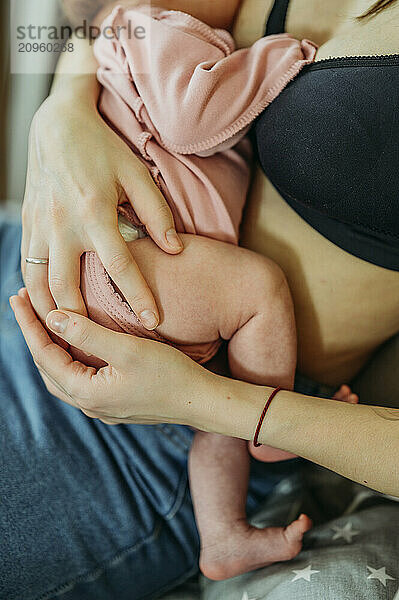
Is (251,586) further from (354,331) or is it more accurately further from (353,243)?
(353,243)

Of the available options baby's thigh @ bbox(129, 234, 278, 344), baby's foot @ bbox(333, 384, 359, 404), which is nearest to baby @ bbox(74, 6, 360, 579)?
baby's thigh @ bbox(129, 234, 278, 344)

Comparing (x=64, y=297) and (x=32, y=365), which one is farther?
(x=32, y=365)

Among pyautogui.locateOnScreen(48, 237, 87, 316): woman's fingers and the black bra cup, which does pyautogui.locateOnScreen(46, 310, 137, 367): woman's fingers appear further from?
the black bra cup

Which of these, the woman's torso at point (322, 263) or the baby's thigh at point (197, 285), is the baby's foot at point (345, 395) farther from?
the baby's thigh at point (197, 285)

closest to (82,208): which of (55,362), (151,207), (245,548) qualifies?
(151,207)

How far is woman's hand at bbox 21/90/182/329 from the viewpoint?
0.68 meters

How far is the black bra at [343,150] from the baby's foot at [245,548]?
1.36 ft

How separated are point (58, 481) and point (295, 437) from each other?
1.12 ft

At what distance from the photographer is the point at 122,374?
0.69 metres

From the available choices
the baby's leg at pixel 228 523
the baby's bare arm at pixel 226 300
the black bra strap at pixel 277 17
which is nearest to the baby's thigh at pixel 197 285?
the baby's bare arm at pixel 226 300

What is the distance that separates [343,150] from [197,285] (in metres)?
0.25

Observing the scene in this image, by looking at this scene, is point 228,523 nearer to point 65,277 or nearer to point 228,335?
point 228,335

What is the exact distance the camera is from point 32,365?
88cm

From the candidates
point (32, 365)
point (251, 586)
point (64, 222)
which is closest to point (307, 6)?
point (64, 222)
